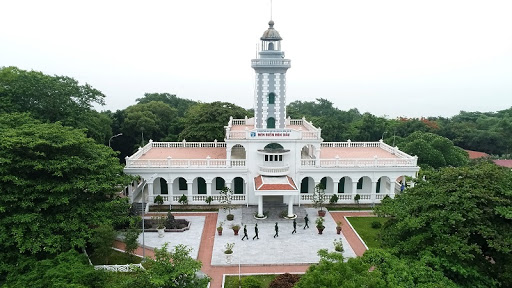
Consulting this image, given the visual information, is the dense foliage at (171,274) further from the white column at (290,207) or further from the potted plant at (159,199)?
the potted plant at (159,199)

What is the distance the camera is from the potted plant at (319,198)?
27.2m

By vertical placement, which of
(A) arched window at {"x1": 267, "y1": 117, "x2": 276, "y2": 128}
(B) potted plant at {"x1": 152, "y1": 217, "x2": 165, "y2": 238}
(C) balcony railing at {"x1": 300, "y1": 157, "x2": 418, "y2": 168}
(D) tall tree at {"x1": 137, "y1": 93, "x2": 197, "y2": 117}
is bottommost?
(B) potted plant at {"x1": 152, "y1": 217, "x2": 165, "y2": 238}

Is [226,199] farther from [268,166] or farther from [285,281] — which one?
[285,281]

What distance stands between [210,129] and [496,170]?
29.5 metres

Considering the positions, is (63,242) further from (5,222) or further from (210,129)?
(210,129)

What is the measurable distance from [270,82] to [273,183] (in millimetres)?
7745

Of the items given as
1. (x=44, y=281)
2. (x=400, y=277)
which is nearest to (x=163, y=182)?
(x=44, y=281)

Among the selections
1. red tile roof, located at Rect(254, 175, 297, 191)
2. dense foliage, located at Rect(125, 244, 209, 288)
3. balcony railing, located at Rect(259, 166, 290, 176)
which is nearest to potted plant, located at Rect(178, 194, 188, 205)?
red tile roof, located at Rect(254, 175, 297, 191)

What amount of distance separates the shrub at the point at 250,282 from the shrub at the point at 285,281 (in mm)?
615

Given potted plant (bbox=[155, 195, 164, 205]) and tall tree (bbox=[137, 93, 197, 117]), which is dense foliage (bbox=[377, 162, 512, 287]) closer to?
potted plant (bbox=[155, 195, 164, 205])

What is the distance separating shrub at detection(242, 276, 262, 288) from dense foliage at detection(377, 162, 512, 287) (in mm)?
6131

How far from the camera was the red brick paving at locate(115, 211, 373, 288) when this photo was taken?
63.6ft

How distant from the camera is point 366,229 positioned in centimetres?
2492

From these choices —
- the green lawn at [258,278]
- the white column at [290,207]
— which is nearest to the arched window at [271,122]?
the white column at [290,207]
